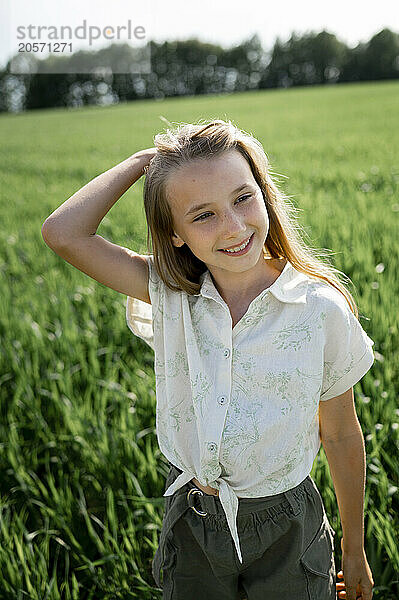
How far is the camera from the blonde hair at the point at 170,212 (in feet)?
4.12

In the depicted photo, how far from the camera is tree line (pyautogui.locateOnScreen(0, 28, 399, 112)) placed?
45.6 meters

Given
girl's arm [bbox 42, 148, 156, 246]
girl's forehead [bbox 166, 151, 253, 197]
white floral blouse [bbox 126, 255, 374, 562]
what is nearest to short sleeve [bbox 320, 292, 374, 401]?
white floral blouse [bbox 126, 255, 374, 562]

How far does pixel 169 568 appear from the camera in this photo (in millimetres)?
1432

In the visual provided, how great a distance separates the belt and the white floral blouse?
27 mm

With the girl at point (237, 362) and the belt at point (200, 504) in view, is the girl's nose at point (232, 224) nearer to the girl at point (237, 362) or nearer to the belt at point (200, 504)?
the girl at point (237, 362)

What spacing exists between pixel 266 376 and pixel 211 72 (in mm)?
61882

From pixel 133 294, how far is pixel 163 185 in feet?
0.90

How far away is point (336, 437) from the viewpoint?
1.34 metres

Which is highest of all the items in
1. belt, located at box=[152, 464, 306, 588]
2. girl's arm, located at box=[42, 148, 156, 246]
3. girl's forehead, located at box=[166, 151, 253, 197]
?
girl's forehead, located at box=[166, 151, 253, 197]

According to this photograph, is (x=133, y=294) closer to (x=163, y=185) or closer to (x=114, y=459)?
(x=163, y=185)

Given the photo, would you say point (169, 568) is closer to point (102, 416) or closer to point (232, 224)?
point (232, 224)

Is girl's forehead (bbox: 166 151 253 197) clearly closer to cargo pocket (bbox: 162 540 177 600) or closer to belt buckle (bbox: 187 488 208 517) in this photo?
belt buckle (bbox: 187 488 208 517)

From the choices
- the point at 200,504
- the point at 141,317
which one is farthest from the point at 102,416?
the point at 200,504

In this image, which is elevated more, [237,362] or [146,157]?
[146,157]
